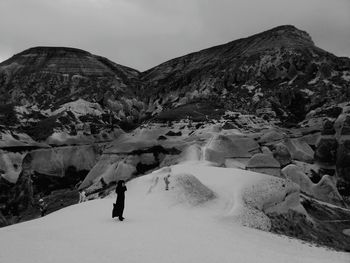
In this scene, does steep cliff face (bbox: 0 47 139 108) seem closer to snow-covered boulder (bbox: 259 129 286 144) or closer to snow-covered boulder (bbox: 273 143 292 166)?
snow-covered boulder (bbox: 259 129 286 144)

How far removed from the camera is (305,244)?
744 inches

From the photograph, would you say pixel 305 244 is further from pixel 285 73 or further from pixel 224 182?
pixel 285 73

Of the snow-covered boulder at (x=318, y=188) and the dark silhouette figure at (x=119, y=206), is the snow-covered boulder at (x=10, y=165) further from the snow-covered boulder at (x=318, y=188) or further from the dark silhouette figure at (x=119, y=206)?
the dark silhouette figure at (x=119, y=206)

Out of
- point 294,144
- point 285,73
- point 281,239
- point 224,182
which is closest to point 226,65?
point 285,73

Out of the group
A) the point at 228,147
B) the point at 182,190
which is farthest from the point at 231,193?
the point at 228,147

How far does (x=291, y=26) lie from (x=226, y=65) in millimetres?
22801

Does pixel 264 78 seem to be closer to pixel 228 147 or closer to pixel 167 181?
pixel 228 147

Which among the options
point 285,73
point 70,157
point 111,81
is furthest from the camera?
point 111,81

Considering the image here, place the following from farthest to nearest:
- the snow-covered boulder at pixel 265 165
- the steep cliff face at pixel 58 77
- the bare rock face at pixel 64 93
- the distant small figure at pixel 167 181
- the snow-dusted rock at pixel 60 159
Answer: the steep cliff face at pixel 58 77 < the bare rock face at pixel 64 93 < the snow-dusted rock at pixel 60 159 < the snow-covered boulder at pixel 265 165 < the distant small figure at pixel 167 181

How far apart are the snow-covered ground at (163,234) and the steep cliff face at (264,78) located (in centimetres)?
5464

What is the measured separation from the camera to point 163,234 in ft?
51.3

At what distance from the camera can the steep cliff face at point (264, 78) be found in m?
84.9

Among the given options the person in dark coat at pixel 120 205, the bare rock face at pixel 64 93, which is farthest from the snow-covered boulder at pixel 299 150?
the person in dark coat at pixel 120 205

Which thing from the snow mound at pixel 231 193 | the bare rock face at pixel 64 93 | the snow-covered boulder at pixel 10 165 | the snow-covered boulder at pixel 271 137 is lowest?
the snow-covered boulder at pixel 10 165
